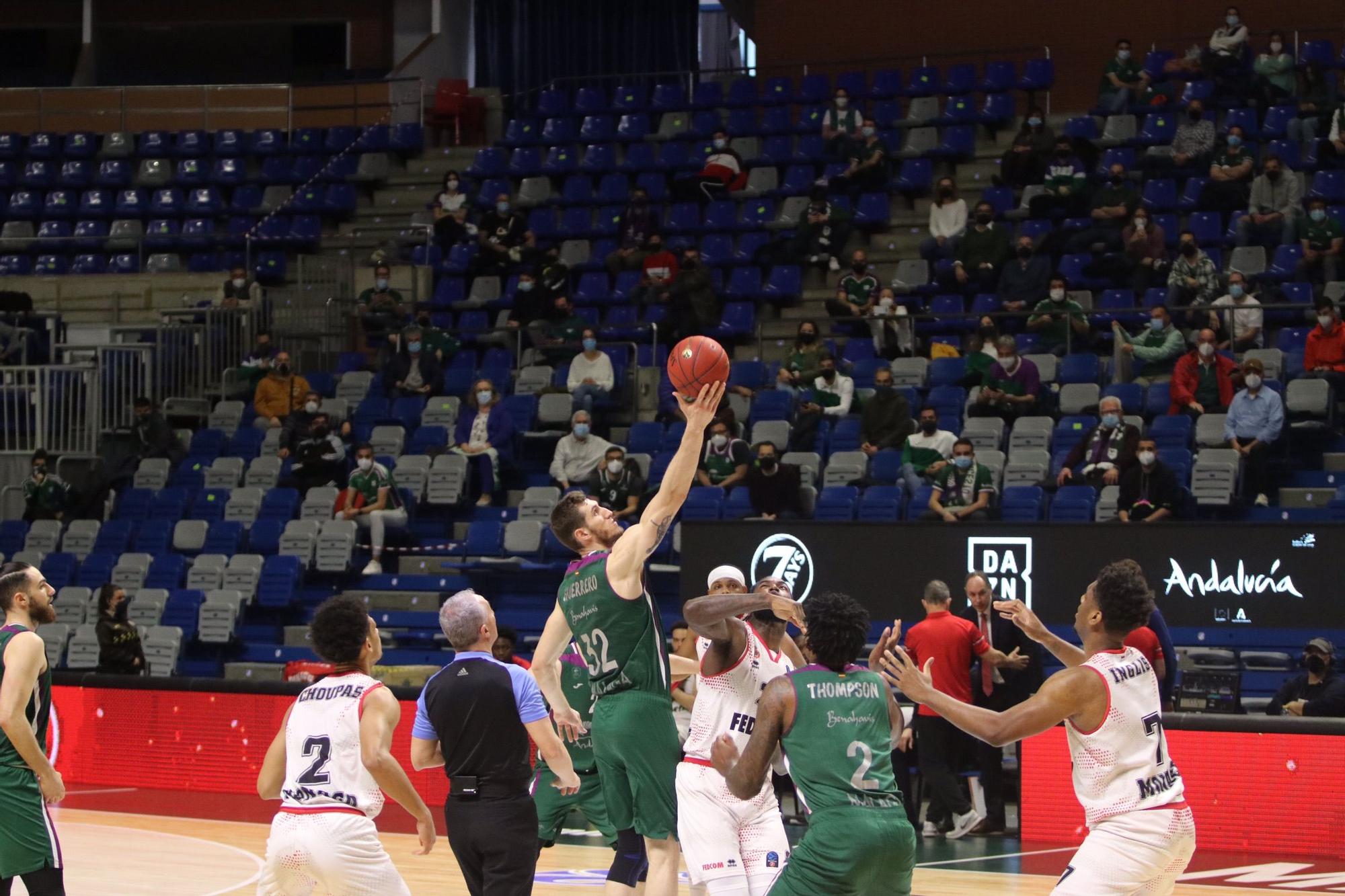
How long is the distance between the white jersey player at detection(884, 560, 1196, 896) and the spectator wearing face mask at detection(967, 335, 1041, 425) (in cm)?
1056

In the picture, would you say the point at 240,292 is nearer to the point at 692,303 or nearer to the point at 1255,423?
the point at 692,303

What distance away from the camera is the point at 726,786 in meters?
6.63

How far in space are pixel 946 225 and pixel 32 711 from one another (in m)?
14.2

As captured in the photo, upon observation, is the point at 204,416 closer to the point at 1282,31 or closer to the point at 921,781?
the point at 921,781

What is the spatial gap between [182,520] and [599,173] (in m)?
7.40

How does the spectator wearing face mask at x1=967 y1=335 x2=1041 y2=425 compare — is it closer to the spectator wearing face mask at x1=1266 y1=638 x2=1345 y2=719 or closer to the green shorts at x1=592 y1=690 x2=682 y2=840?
the spectator wearing face mask at x1=1266 y1=638 x2=1345 y2=719

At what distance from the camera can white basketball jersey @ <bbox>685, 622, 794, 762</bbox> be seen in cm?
676

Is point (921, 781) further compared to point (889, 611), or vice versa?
point (889, 611)

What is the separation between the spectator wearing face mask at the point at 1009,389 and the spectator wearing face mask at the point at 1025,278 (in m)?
1.54

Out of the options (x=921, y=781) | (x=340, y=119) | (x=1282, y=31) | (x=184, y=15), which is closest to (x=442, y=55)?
(x=340, y=119)

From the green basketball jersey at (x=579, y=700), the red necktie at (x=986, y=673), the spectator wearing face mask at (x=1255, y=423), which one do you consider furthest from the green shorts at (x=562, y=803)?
the spectator wearing face mask at (x=1255, y=423)

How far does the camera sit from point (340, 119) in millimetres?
27359

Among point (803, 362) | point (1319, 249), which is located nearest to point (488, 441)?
point (803, 362)

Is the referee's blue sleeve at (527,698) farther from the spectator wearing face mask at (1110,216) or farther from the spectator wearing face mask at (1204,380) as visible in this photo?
the spectator wearing face mask at (1110,216)
